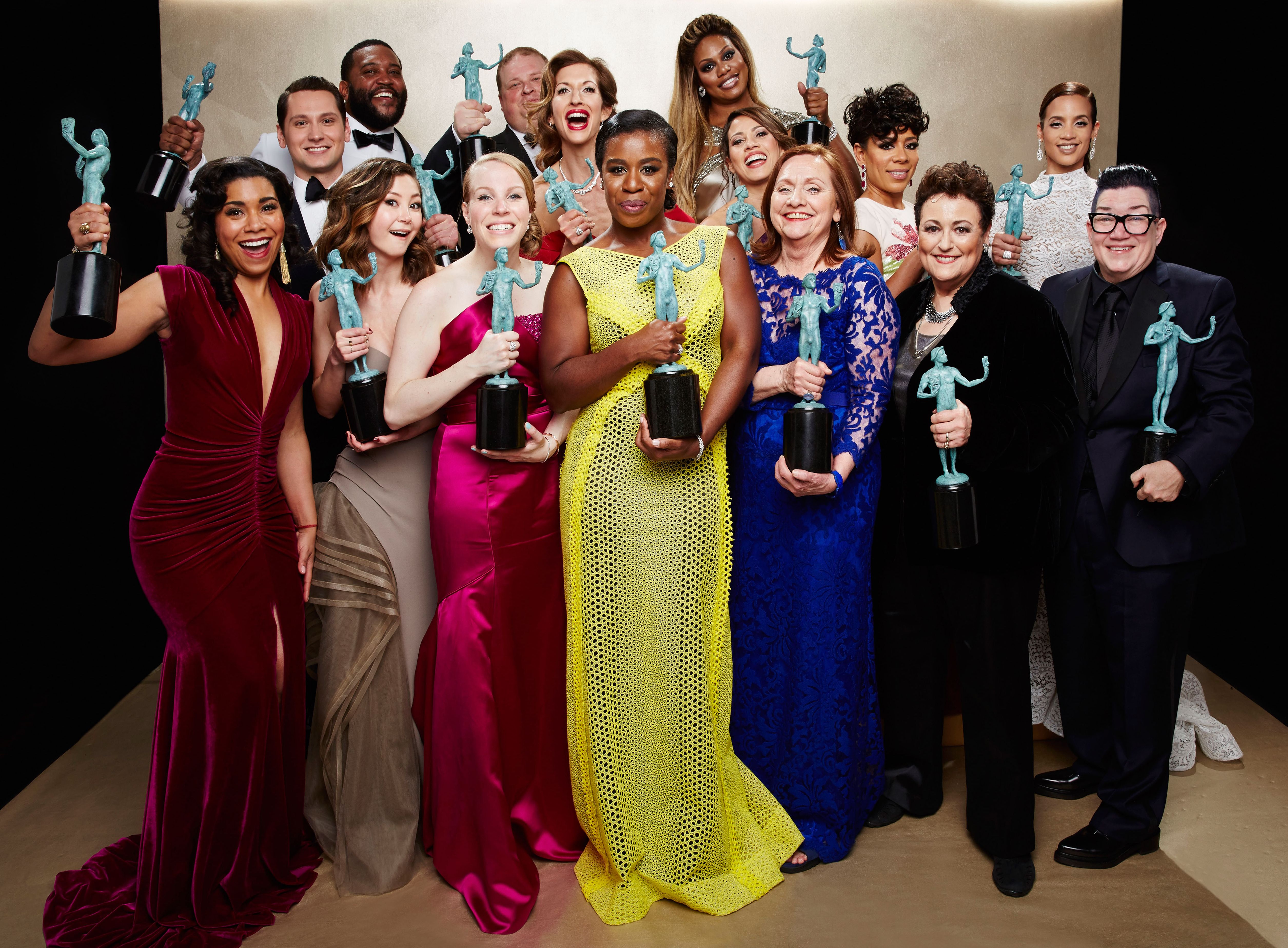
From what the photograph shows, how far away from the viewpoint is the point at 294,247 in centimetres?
391

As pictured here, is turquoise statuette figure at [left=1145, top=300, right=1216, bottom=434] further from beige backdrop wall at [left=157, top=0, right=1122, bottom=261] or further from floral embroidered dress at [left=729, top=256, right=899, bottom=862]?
beige backdrop wall at [left=157, top=0, right=1122, bottom=261]

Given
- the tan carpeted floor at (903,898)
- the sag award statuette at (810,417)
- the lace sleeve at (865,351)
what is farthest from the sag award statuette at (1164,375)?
the tan carpeted floor at (903,898)

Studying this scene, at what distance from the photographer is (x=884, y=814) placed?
3424 millimetres

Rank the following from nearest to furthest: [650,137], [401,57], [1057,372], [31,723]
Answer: [650,137], [1057,372], [31,723], [401,57]

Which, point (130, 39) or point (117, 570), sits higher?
point (130, 39)

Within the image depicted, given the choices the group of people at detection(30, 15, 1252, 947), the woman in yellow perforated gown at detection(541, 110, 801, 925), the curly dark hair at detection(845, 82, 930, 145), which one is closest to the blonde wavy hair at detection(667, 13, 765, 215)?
the curly dark hair at detection(845, 82, 930, 145)

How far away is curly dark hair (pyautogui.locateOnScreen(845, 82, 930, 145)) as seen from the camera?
3.97 m

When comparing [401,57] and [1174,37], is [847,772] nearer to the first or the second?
[1174,37]

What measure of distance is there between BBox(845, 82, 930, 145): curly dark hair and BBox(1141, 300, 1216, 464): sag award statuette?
140 cm

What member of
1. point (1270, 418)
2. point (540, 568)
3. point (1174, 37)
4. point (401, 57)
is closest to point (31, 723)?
point (540, 568)

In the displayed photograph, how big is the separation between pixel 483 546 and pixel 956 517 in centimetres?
134

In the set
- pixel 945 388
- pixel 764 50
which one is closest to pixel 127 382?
pixel 945 388

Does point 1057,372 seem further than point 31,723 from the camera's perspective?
No

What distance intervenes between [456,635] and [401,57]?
372 centimetres
